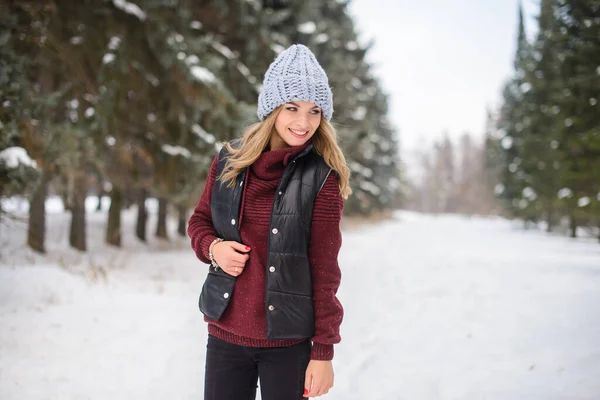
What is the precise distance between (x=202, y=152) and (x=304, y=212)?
319 inches

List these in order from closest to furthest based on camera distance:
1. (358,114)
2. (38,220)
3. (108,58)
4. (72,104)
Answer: (108,58) < (38,220) < (72,104) < (358,114)

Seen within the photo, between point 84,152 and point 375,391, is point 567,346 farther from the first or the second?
point 84,152

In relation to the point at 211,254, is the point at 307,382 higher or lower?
lower

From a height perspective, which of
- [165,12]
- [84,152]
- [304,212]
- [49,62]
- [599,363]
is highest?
[165,12]

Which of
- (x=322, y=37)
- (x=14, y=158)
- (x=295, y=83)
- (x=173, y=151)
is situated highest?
(x=322, y=37)

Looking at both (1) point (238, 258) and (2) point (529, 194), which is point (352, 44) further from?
(1) point (238, 258)

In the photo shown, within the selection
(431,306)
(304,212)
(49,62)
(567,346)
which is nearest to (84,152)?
(49,62)

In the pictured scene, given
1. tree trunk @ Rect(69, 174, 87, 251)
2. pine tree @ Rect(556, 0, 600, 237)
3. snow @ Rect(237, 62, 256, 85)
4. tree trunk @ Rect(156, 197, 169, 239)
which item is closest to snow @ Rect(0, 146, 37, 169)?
tree trunk @ Rect(69, 174, 87, 251)

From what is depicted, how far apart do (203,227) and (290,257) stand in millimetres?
533

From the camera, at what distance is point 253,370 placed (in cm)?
191

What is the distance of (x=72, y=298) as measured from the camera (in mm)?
5238

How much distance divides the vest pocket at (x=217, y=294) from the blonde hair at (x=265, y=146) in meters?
0.43

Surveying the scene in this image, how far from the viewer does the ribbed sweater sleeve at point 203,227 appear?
1.96 m

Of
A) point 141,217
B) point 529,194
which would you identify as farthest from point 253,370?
point 529,194
